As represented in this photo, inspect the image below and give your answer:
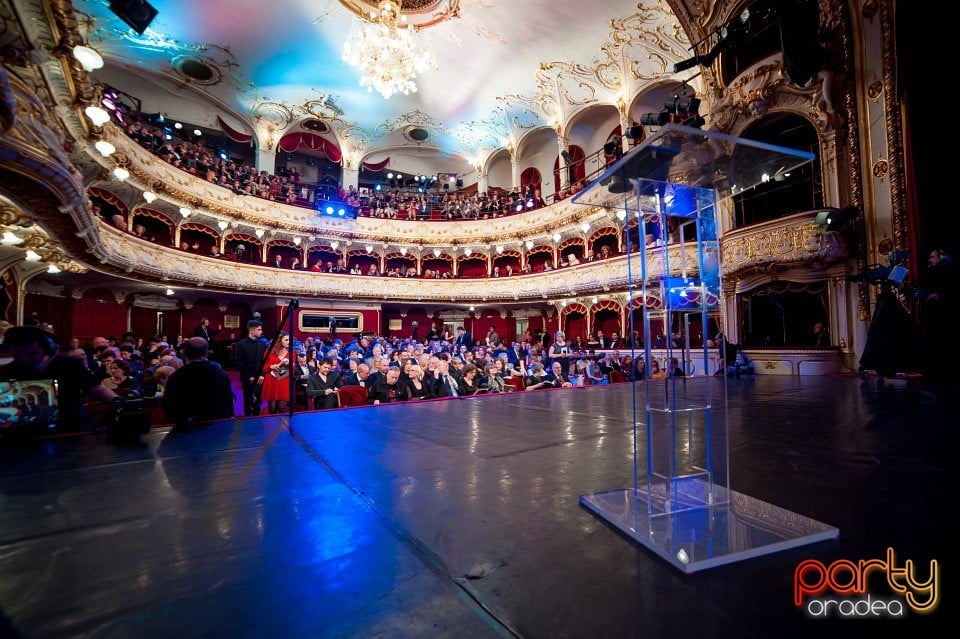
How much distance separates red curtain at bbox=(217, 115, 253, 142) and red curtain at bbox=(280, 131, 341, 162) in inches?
61.1

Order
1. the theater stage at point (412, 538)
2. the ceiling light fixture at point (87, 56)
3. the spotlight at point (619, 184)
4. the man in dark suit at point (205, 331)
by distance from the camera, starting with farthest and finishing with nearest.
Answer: the man in dark suit at point (205, 331) < the ceiling light fixture at point (87, 56) < the spotlight at point (619, 184) < the theater stage at point (412, 538)

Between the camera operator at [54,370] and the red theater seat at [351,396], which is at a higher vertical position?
the camera operator at [54,370]

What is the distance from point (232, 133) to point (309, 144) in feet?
11.1

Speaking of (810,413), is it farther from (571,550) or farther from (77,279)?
(77,279)

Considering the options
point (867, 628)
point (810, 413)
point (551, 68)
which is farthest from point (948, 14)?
point (551, 68)

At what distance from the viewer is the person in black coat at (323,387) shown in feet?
17.9

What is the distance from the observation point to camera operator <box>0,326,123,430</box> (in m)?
2.76

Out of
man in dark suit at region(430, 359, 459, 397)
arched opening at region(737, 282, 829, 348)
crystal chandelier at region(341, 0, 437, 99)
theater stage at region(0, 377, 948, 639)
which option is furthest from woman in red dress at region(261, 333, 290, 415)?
arched opening at region(737, 282, 829, 348)

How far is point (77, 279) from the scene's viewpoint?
12.7 metres

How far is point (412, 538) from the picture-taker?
1.42 m

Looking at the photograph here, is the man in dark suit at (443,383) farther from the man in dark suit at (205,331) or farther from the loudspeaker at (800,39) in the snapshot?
the loudspeaker at (800,39)

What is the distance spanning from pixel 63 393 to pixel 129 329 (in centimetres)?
1553

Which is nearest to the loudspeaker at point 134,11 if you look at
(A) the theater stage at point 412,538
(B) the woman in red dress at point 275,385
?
(B) the woman in red dress at point 275,385

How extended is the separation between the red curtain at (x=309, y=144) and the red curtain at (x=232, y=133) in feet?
5.09
